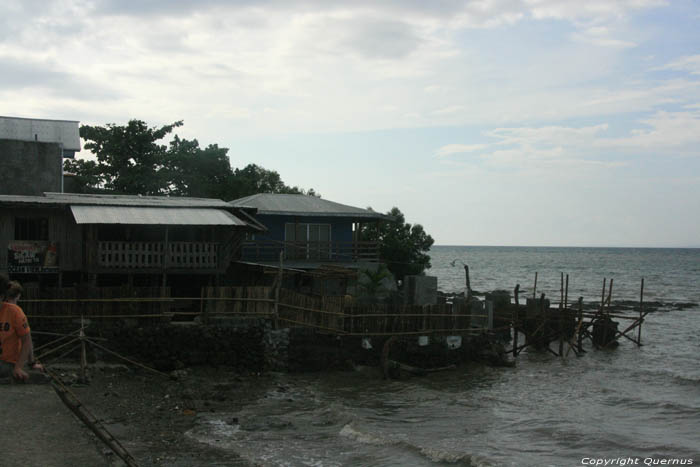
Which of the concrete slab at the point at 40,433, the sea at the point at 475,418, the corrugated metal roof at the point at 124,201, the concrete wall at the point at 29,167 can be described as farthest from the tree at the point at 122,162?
the concrete slab at the point at 40,433

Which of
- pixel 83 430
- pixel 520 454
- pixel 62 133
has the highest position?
pixel 62 133

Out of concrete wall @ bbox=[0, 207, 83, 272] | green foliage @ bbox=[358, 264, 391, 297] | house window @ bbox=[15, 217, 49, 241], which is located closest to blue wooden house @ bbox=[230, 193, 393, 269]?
green foliage @ bbox=[358, 264, 391, 297]

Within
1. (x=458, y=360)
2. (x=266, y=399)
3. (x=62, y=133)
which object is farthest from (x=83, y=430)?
(x=62, y=133)

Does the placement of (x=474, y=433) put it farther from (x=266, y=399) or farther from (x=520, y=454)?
(x=266, y=399)

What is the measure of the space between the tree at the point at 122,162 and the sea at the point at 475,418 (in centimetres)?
2627

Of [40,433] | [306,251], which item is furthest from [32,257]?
[40,433]

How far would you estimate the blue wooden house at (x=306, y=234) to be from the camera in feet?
114

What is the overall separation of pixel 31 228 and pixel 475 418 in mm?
17555

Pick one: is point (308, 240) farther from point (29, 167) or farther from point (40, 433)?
point (40, 433)

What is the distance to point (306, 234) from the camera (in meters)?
36.2

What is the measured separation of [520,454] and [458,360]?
10478 millimetres

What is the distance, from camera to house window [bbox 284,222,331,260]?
35188 millimetres

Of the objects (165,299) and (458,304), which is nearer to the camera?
(165,299)

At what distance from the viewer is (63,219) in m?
26.0
